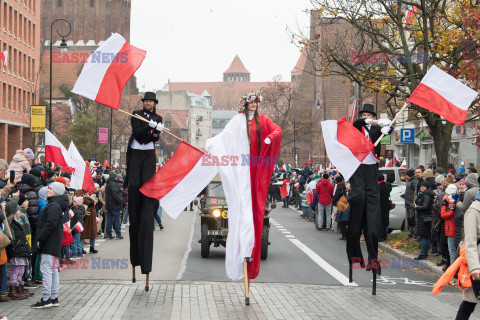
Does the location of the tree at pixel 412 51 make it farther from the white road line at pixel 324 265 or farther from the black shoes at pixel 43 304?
the black shoes at pixel 43 304

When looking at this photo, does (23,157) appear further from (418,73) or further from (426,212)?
(418,73)

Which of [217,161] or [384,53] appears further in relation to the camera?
[384,53]

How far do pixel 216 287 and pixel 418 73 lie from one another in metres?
10.3

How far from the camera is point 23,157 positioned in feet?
51.4

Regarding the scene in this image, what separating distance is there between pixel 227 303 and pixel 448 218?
5944 millimetres

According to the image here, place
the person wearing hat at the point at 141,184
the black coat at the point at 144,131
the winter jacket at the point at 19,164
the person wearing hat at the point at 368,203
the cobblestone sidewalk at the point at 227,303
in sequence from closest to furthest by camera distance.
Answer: the cobblestone sidewalk at the point at 227,303 → the black coat at the point at 144,131 → the person wearing hat at the point at 141,184 → the person wearing hat at the point at 368,203 → the winter jacket at the point at 19,164

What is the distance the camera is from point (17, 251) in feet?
33.4

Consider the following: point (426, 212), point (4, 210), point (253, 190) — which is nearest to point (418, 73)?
point (426, 212)

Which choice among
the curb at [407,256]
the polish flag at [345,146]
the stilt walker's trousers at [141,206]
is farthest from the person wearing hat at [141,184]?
the curb at [407,256]

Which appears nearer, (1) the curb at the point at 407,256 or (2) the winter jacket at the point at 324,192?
(1) the curb at the point at 407,256

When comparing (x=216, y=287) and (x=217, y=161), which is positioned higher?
(x=217, y=161)

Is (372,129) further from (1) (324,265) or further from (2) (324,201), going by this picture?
(2) (324,201)

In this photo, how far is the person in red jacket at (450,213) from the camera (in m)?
13.5

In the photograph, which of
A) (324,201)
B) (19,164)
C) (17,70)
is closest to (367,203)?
(19,164)
